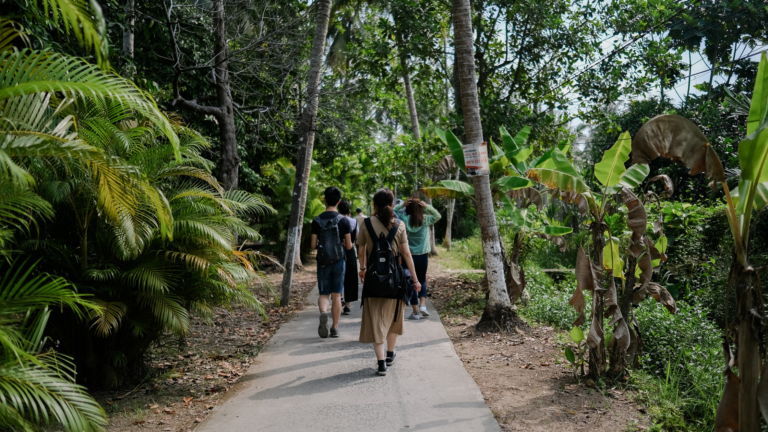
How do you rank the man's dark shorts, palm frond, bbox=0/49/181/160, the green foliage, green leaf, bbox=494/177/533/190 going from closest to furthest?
palm frond, bbox=0/49/181/160, the green foliage, the man's dark shorts, green leaf, bbox=494/177/533/190

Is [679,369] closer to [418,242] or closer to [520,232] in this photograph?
[520,232]

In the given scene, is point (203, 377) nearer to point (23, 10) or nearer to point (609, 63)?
point (23, 10)

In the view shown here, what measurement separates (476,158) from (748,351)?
15.0 feet

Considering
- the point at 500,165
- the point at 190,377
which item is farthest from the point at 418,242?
the point at 190,377

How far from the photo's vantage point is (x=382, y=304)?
→ 612 centimetres

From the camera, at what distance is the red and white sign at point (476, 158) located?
311 inches

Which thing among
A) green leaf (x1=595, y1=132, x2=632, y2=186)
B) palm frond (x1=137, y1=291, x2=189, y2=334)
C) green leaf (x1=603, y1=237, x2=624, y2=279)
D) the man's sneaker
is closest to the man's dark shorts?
the man's sneaker

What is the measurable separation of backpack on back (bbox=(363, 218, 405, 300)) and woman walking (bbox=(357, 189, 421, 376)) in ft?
0.22

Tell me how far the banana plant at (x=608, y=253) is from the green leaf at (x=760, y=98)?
59.3 inches

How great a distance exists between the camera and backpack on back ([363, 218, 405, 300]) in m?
5.99

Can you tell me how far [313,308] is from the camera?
10500 mm

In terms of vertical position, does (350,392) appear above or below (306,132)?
below

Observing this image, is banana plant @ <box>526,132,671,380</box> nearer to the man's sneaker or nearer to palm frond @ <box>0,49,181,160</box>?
the man's sneaker

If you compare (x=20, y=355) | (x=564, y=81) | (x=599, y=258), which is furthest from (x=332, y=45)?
(x=20, y=355)
